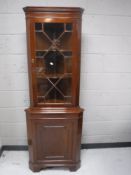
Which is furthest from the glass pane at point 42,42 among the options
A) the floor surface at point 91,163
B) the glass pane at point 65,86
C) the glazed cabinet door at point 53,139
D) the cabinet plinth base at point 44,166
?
the floor surface at point 91,163

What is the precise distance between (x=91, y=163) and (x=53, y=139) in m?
0.65

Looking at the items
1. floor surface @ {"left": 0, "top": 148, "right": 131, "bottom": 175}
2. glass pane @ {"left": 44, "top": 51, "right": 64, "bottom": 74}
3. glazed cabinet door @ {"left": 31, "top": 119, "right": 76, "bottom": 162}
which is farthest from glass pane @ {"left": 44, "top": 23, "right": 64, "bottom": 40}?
floor surface @ {"left": 0, "top": 148, "right": 131, "bottom": 175}

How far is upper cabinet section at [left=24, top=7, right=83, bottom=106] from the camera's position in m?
1.89

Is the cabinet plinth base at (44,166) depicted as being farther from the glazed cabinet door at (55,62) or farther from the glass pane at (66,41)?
the glass pane at (66,41)

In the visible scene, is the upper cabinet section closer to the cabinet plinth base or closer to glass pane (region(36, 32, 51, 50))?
glass pane (region(36, 32, 51, 50))

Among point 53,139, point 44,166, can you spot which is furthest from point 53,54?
point 44,166

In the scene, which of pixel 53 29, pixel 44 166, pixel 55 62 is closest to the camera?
pixel 53 29

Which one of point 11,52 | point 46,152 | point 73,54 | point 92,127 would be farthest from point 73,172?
point 11,52

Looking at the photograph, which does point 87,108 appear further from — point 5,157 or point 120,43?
point 5,157

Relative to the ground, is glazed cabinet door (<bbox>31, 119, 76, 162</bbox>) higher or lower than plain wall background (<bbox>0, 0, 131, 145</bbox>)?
lower

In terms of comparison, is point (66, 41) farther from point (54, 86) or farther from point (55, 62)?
point (54, 86)

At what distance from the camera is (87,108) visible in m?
2.63

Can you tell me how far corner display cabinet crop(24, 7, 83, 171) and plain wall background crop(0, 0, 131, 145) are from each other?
441 mm

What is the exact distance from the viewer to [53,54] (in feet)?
6.77
